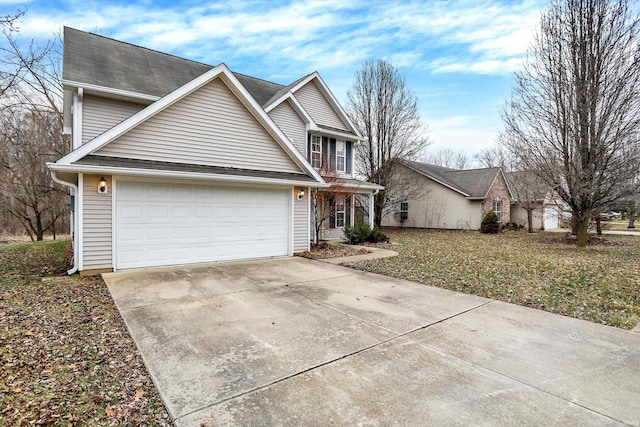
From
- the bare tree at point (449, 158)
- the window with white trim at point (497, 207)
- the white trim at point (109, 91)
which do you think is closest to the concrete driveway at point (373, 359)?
the white trim at point (109, 91)

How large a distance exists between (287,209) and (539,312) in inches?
286

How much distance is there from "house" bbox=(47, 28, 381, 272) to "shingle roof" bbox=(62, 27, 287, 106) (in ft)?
0.15

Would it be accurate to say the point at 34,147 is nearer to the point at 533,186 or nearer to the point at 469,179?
the point at 533,186

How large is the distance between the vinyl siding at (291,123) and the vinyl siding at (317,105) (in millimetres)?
1196

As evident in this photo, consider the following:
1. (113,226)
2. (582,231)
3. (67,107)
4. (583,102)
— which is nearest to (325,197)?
(113,226)

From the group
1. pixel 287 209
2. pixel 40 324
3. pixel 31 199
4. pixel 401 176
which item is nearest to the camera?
pixel 40 324

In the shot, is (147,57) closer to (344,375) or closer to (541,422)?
(344,375)

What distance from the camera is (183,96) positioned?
8500 millimetres

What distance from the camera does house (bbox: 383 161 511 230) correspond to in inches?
927

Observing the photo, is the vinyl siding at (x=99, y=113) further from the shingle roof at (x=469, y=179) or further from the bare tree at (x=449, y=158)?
the bare tree at (x=449, y=158)

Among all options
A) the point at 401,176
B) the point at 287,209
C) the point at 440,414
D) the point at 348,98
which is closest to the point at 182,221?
the point at 287,209

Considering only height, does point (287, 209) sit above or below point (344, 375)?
above

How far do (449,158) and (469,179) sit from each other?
26047mm

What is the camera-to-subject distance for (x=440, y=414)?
262cm
